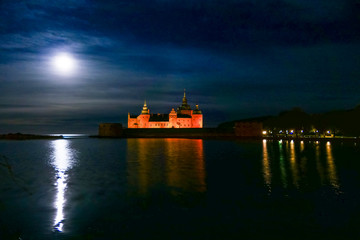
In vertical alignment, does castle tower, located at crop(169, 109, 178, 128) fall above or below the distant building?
above

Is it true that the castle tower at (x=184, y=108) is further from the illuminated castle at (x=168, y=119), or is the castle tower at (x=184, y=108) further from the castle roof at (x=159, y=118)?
the castle roof at (x=159, y=118)

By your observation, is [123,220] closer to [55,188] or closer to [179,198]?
[179,198]

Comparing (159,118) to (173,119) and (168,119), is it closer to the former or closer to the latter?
(168,119)

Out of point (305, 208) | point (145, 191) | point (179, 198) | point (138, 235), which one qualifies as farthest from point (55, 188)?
point (305, 208)

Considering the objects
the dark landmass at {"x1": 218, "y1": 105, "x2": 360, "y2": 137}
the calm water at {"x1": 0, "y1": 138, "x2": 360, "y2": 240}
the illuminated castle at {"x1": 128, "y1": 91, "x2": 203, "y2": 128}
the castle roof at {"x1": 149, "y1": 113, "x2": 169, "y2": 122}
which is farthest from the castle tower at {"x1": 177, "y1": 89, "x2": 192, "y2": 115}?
the calm water at {"x1": 0, "y1": 138, "x2": 360, "y2": 240}

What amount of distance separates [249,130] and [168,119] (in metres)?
38.2

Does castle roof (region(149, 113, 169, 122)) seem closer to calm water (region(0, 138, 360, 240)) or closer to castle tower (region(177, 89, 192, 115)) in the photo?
castle tower (region(177, 89, 192, 115))

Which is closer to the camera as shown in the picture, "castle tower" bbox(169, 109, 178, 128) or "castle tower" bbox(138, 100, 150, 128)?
"castle tower" bbox(169, 109, 178, 128)

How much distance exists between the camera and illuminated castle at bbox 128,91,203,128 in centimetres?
12838

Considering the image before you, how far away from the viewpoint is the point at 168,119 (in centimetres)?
12900

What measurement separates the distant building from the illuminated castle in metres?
32.0

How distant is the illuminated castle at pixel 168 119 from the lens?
128375 millimetres

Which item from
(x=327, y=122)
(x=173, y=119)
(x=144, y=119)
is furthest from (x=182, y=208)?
(x=144, y=119)

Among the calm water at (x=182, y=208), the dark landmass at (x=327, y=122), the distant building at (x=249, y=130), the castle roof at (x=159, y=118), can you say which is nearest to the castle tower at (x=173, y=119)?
the castle roof at (x=159, y=118)
